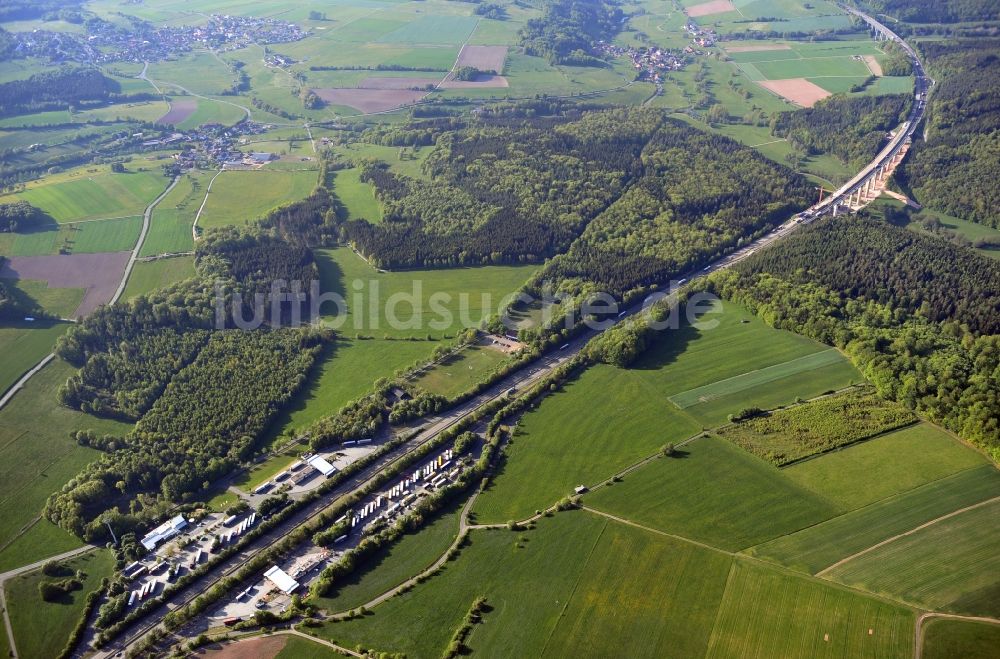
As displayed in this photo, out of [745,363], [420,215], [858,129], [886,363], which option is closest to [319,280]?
[420,215]

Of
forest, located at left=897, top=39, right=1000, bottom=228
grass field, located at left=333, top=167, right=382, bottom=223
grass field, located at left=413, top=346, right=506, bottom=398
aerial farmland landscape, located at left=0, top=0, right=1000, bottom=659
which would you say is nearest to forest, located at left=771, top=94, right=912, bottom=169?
aerial farmland landscape, located at left=0, top=0, right=1000, bottom=659

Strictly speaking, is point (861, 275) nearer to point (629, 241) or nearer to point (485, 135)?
point (629, 241)

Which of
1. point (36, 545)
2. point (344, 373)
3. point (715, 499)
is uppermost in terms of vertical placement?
point (344, 373)

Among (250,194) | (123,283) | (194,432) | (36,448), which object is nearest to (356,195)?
(250,194)

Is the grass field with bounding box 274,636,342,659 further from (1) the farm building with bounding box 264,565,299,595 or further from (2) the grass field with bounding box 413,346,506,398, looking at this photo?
(2) the grass field with bounding box 413,346,506,398

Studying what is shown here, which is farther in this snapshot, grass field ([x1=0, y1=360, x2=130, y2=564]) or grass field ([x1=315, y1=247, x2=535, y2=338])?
grass field ([x1=315, y1=247, x2=535, y2=338])

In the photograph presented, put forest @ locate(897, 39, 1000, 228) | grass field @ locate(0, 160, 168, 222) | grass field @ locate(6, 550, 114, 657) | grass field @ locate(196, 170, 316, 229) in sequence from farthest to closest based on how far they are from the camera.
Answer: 1. grass field @ locate(0, 160, 168, 222)
2. grass field @ locate(196, 170, 316, 229)
3. forest @ locate(897, 39, 1000, 228)
4. grass field @ locate(6, 550, 114, 657)

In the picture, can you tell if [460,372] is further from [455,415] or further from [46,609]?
[46,609]
